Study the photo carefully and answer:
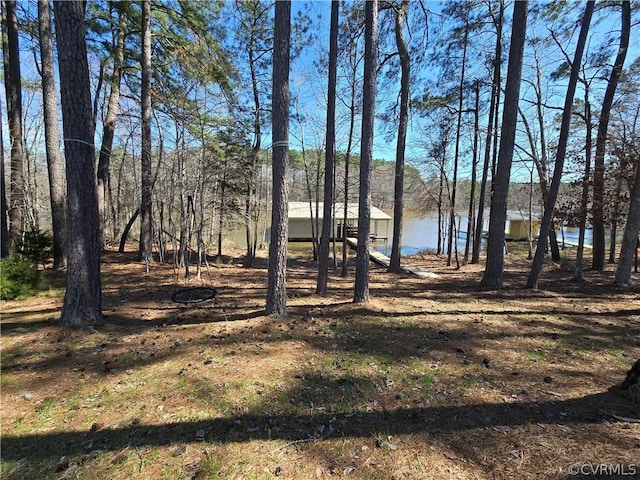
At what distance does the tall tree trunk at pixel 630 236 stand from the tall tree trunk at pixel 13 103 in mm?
13028

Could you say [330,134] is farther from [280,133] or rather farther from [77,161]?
[77,161]

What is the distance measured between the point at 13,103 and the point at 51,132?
2.00 metres

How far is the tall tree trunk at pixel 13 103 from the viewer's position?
22.0 ft

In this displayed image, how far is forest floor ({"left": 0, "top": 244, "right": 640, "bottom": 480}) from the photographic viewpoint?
5.93ft

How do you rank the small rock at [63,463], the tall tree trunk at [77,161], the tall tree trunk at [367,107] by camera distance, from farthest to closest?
the tall tree trunk at [367,107] < the tall tree trunk at [77,161] < the small rock at [63,463]

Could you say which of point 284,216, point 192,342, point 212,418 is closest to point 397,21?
point 284,216

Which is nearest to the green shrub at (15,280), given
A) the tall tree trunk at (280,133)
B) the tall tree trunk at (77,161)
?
the tall tree trunk at (77,161)

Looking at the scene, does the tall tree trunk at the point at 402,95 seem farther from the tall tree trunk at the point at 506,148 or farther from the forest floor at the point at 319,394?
Result: the forest floor at the point at 319,394

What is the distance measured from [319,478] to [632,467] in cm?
169

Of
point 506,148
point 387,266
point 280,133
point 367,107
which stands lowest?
point 387,266

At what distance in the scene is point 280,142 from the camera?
12.8ft

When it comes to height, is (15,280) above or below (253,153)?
below

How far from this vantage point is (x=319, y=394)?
8.32 feet

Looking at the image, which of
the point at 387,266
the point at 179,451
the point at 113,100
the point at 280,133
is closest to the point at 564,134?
the point at 280,133
